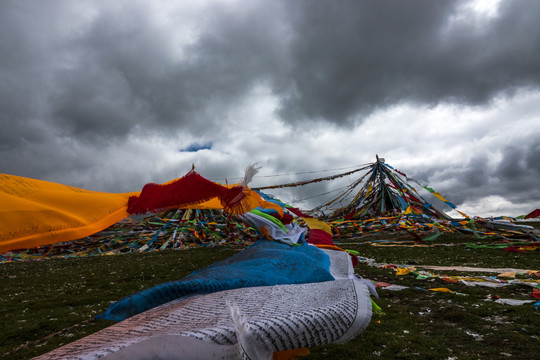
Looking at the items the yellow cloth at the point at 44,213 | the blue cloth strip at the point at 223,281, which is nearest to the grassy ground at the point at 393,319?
the blue cloth strip at the point at 223,281

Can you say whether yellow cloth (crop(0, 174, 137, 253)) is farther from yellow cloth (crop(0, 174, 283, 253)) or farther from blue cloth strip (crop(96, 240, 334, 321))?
blue cloth strip (crop(96, 240, 334, 321))

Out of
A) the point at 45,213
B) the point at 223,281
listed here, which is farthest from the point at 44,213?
the point at 223,281

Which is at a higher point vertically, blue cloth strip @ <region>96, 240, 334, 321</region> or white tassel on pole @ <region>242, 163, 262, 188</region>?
white tassel on pole @ <region>242, 163, 262, 188</region>

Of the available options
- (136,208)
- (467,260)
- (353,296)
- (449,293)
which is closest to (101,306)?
(136,208)

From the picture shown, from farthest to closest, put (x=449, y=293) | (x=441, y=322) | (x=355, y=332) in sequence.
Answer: (x=449, y=293) → (x=441, y=322) → (x=355, y=332)

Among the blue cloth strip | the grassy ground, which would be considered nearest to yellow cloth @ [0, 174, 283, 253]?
the blue cloth strip

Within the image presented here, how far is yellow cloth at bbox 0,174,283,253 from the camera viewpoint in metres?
2.39

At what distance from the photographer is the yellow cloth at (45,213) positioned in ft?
7.84

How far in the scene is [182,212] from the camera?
18312 mm

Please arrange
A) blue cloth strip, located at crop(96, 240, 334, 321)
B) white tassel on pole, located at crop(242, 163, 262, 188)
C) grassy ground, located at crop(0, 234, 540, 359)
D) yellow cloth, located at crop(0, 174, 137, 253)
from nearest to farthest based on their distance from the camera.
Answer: blue cloth strip, located at crop(96, 240, 334, 321) < yellow cloth, located at crop(0, 174, 137, 253) < grassy ground, located at crop(0, 234, 540, 359) < white tassel on pole, located at crop(242, 163, 262, 188)

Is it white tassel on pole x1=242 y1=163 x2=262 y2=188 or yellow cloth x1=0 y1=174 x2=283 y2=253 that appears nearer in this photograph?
yellow cloth x1=0 y1=174 x2=283 y2=253

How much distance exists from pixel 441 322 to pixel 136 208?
3670mm

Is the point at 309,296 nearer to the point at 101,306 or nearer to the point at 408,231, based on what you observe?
the point at 101,306

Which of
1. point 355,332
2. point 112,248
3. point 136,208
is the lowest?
point 112,248
